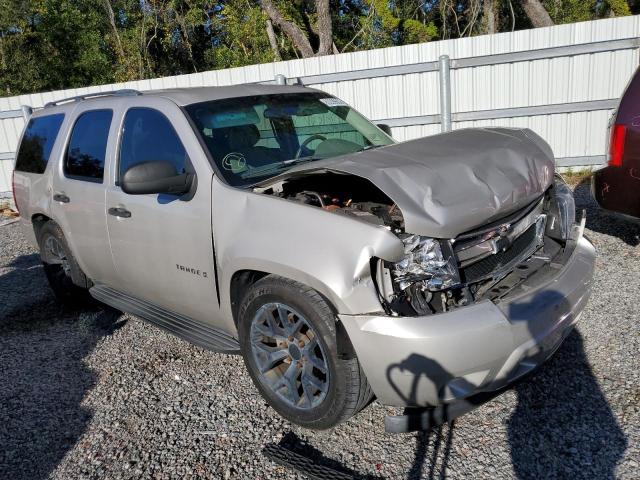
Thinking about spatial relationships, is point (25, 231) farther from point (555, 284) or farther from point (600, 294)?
point (600, 294)

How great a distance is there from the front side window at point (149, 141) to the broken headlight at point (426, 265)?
1.57 metres

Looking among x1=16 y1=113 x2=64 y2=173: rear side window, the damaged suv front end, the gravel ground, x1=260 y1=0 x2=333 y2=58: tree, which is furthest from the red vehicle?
x1=260 y1=0 x2=333 y2=58: tree

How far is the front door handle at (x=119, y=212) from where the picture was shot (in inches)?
143

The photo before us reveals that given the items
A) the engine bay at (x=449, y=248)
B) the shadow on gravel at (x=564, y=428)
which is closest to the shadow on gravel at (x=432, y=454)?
the shadow on gravel at (x=564, y=428)

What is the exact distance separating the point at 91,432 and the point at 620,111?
473 centimetres

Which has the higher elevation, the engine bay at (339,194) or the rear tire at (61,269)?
the engine bay at (339,194)

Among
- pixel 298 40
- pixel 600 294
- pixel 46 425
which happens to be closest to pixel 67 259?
pixel 46 425

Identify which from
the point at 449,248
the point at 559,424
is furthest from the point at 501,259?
the point at 559,424

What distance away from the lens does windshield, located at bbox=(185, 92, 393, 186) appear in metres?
3.33

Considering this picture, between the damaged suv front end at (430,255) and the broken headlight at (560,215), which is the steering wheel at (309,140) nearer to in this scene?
the damaged suv front end at (430,255)

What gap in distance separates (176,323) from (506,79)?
280 inches

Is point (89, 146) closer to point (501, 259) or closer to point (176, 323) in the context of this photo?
point (176, 323)

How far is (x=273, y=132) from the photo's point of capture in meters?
3.68

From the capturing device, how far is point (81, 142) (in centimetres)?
430
